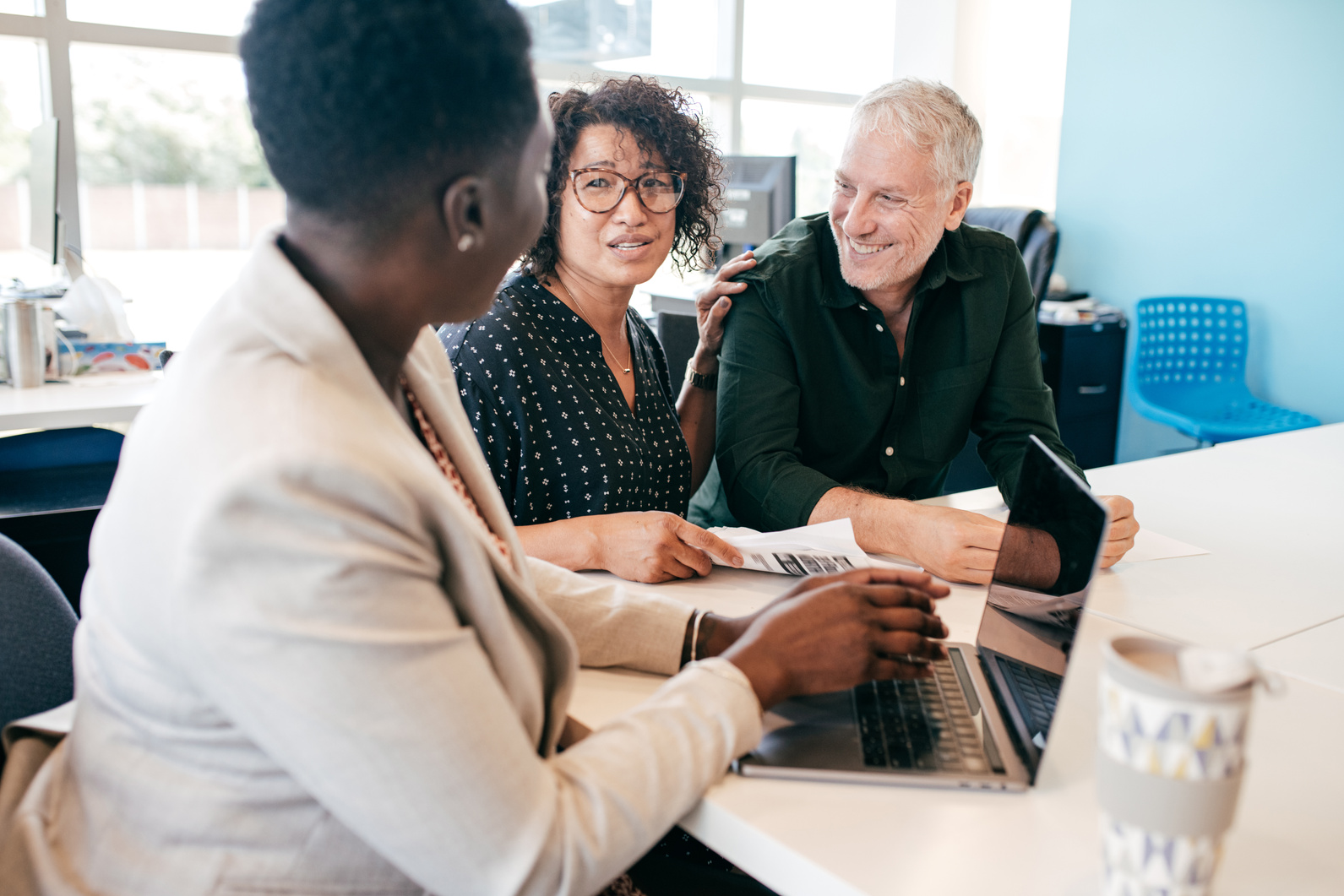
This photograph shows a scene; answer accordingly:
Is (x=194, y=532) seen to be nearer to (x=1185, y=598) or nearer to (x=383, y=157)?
(x=383, y=157)

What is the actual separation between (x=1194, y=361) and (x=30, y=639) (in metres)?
4.21

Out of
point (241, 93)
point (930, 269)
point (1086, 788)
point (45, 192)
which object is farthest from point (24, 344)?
point (1086, 788)

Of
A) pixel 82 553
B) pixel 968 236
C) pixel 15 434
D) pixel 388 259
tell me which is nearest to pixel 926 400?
pixel 968 236

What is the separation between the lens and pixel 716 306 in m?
1.83

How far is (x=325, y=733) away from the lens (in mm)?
605

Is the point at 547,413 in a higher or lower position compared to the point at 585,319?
lower

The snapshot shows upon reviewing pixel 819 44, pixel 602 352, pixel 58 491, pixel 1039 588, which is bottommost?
pixel 58 491

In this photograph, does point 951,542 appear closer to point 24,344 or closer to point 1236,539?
point 1236,539

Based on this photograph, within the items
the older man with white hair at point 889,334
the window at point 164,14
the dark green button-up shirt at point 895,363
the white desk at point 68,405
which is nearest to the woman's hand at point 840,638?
the older man with white hair at point 889,334

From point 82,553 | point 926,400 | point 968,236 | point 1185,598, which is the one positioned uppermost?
point 968,236

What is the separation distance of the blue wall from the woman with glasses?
3059 millimetres

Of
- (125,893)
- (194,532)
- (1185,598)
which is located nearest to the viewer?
(194,532)

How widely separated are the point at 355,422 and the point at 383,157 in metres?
0.18

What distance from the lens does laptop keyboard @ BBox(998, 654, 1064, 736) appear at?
0.89 meters
